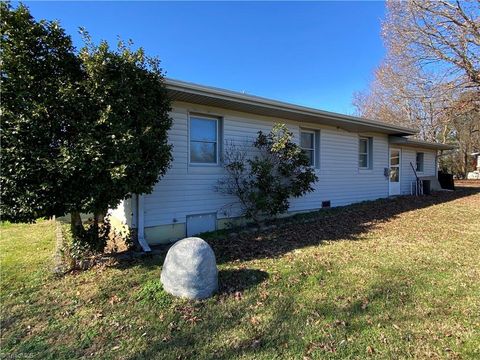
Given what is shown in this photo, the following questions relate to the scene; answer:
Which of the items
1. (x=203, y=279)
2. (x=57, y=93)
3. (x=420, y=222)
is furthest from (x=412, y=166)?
→ (x=57, y=93)

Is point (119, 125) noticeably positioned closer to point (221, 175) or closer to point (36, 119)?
point (36, 119)

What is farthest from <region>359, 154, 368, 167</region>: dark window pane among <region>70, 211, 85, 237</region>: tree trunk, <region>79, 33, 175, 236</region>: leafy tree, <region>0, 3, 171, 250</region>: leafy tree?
<region>70, 211, 85, 237</region>: tree trunk

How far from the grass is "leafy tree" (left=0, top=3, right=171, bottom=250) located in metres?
1.21

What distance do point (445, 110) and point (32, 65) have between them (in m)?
15.4

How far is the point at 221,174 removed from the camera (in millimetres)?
7430

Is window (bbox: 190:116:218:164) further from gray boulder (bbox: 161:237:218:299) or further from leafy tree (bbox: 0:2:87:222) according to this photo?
gray boulder (bbox: 161:237:218:299)

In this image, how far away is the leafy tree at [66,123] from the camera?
3.91 metres

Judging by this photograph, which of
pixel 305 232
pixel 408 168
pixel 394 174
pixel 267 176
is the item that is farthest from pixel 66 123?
pixel 408 168

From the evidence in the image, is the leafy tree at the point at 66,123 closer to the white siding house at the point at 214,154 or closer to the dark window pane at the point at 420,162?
the white siding house at the point at 214,154

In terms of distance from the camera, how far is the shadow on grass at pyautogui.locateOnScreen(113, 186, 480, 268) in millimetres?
5401

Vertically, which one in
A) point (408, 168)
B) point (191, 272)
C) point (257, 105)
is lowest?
point (191, 272)

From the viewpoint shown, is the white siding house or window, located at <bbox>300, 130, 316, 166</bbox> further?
window, located at <bbox>300, 130, 316, 166</bbox>

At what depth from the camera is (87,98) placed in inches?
170

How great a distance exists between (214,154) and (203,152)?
0.30 meters
